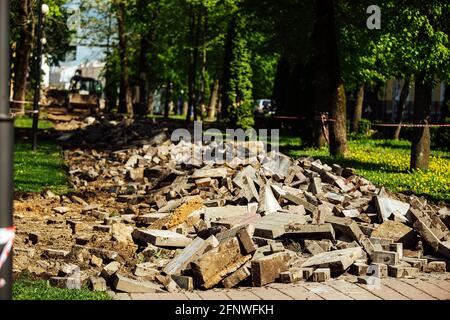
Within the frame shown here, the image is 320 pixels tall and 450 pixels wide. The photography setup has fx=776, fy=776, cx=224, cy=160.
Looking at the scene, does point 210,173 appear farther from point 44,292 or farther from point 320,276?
point 44,292

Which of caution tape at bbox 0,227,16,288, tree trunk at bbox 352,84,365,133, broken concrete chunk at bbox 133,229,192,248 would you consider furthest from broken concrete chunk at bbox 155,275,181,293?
tree trunk at bbox 352,84,365,133

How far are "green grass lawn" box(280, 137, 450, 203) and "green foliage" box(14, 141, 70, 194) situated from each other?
6819mm

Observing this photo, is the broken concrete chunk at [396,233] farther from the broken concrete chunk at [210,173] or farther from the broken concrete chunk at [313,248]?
the broken concrete chunk at [210,173]

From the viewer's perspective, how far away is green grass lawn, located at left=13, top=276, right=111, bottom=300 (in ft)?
22.5

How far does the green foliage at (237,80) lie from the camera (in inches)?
1452

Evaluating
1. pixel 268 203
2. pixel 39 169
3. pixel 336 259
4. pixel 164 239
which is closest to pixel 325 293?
pixel 336 259

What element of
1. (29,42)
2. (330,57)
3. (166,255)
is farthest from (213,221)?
(29,42)

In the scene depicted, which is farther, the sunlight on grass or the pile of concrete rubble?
the sunlight on grass

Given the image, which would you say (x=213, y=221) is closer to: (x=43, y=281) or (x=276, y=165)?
(x=43, y=281)

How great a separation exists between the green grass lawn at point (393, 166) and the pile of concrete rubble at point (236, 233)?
236 centimetres

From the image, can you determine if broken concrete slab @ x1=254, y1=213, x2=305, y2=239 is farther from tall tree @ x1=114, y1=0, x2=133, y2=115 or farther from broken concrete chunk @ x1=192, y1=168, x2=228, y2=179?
tall tree @ x1=114, y1=0, x2=133, y2=115

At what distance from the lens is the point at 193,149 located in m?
20.7

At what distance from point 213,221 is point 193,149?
407 inches

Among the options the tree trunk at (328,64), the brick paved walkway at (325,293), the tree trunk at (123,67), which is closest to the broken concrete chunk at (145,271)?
the brick paved walkway at (325,293)
